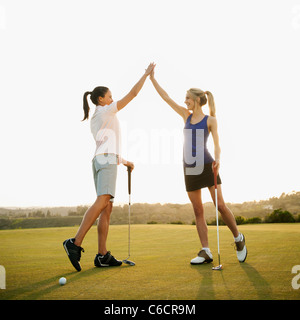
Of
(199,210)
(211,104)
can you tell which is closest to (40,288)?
(199,210)

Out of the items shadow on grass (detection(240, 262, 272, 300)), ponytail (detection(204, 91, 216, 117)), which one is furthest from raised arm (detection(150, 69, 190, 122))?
shadow on grass (detection(240, 262, 272, 300))

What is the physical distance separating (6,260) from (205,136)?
122 inches

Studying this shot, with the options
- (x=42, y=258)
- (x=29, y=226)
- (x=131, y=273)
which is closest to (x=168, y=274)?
(x=131, y=273)

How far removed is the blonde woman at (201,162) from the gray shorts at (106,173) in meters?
0.92

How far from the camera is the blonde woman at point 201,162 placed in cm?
409

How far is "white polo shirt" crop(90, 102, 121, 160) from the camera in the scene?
154 inches

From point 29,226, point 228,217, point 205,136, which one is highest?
point 205,136

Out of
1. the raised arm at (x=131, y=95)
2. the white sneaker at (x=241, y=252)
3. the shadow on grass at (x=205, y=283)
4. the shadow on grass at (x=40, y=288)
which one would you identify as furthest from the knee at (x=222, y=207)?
the raised arm at (x=131, y=95)

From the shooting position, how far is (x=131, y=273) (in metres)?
3.27

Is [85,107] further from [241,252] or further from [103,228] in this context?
[241,252]

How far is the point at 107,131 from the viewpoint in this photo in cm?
395

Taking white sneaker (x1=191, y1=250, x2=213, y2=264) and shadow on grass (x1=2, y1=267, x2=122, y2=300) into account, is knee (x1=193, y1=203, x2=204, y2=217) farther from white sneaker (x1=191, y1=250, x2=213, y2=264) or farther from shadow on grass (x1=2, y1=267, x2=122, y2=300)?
shadow on grass (x1=2, y1=267, x2=122, y2=300)

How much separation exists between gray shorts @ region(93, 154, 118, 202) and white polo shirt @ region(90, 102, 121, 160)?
8cm
